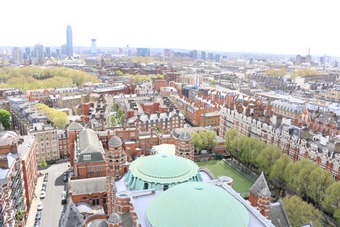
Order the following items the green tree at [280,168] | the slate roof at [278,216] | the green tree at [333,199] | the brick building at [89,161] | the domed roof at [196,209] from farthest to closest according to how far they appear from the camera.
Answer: the brick building at [89,161] < the green tree at [280,168] < the green tree at [333,199] < the slate roof at [278,216] < the domed roof at [196,209]

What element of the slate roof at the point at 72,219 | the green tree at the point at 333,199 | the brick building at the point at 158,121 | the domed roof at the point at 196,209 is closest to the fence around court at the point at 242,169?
the green tree at the point at 333,199

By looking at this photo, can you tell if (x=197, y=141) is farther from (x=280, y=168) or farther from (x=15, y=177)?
(x=15, y=177)

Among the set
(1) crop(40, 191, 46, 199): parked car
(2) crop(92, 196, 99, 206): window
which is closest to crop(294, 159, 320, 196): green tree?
(2) crop(92, 196, 99, 206): window

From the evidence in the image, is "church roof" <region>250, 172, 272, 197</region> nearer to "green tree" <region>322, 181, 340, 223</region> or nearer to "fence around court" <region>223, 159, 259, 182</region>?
"green tree" <region>322, 181, 340, 223</region>

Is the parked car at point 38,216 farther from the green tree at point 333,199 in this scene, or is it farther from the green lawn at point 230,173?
the green tree at point 333,199

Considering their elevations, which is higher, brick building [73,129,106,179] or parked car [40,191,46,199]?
brick building [73,129,106,179]

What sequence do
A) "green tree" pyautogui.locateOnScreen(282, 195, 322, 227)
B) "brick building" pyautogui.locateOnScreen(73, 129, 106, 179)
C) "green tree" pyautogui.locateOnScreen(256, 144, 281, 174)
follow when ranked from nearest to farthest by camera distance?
1. "green tree" pyautogui.locateOnScreen(282, 195, 322, 227)
2. "brick building" pyautogui.locateOnScreen(73, 129, 106, 179)
3. "green tree" pyautogui.locateOnScreen(256, 144, 281, 174)
